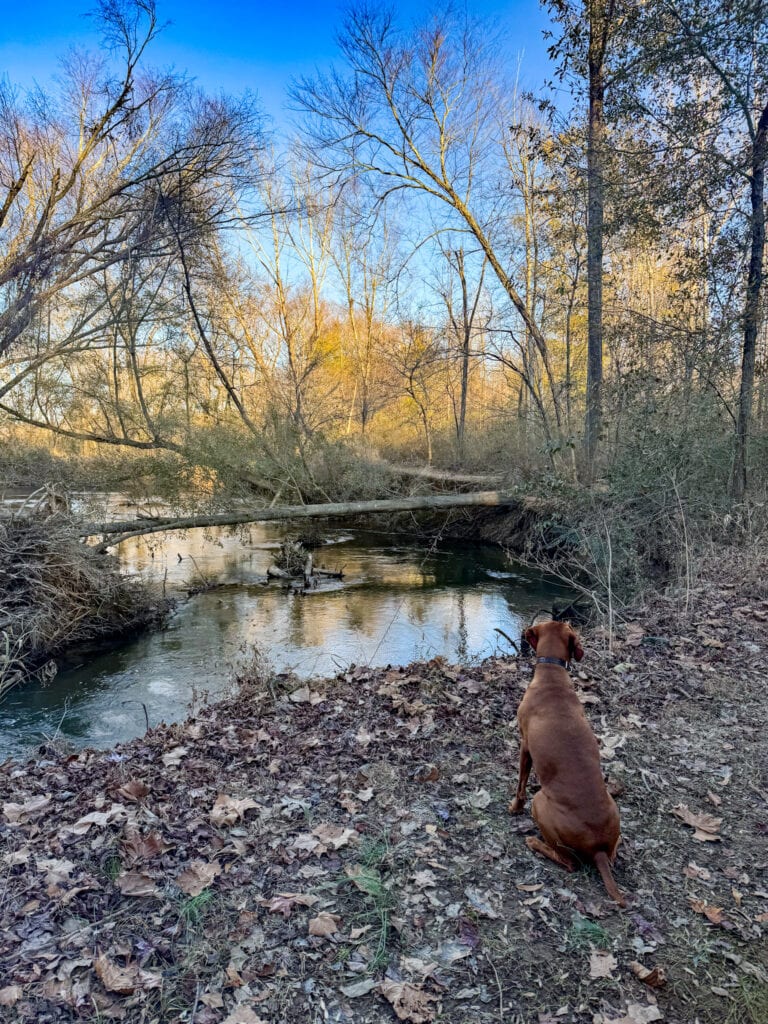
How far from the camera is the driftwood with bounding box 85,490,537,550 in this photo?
462 inches

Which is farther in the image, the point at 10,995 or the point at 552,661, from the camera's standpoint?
the point at 552,661

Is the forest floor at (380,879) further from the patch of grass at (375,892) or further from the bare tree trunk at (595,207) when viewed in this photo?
the bare tree trunk at (595,207)

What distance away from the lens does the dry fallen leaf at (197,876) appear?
2.79 meters

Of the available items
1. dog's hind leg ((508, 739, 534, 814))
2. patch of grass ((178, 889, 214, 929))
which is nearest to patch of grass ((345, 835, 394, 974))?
patch of grass ((178, 889, 214, 929))

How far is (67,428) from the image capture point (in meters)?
13.8

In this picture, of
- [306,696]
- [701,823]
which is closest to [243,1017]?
[701,823]

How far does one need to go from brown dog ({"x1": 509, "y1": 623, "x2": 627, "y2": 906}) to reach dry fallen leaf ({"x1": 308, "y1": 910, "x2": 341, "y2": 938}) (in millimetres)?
1022

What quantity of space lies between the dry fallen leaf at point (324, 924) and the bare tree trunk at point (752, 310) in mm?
9792

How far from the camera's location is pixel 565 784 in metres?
2.78

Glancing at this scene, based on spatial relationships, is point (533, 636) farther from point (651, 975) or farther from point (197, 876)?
point (197, 876)

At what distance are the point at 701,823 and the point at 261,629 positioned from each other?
29.1ft

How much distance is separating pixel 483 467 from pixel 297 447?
24.8ft

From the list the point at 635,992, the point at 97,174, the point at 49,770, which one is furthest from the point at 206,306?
the point at 635,992

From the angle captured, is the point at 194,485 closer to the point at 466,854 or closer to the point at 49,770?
the point at 49,770
